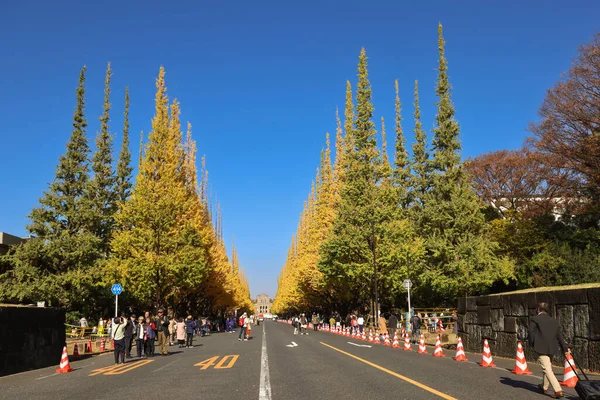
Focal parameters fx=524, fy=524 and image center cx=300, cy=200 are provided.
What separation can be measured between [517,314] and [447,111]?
22.5m

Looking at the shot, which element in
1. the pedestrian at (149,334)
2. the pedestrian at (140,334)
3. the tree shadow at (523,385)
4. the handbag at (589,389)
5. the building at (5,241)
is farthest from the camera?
the building at (5,241)

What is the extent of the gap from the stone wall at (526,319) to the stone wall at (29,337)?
45.6 feet

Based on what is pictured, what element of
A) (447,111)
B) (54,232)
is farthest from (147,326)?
(447,111)

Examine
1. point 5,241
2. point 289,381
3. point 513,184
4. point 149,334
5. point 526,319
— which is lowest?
point 289,381

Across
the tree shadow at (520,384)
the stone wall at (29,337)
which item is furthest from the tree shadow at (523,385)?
the stone wall at (29,337)

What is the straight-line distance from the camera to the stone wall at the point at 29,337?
15076mm

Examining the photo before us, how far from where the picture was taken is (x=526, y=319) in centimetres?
1534

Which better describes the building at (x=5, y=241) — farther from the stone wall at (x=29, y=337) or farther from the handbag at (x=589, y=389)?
the handbag at (x=589, y=389)

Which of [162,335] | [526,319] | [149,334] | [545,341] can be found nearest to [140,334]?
[149,334]

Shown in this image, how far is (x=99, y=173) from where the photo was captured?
4059 centimetres

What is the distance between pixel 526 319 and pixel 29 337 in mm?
15150

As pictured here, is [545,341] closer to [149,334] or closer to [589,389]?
[589,389]

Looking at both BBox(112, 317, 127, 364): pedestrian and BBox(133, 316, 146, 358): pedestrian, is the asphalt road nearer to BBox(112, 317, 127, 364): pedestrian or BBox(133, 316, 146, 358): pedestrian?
BBox(112, 317, 127, 364): pedestrian

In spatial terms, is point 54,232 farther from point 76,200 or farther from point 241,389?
point 241,389
